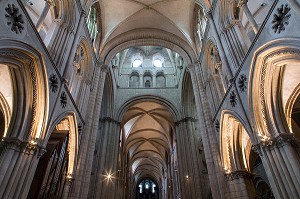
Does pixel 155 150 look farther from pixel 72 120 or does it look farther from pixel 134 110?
pixel 72 120

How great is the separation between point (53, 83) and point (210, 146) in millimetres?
7724

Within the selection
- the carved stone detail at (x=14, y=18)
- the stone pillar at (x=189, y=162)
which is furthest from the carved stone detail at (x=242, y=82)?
the stone pillar at (x=189, y=162)

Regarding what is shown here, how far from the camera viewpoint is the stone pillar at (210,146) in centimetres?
956

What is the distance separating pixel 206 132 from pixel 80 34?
7.99 metres

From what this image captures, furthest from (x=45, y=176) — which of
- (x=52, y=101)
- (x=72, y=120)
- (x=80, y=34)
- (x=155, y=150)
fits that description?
(x=155, y=150)

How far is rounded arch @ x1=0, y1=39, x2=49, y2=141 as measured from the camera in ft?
19.3

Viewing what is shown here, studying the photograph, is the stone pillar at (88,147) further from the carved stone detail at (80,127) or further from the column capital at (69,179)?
the carved stone detail at (80,127)

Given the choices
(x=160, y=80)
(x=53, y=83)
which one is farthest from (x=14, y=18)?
(x=160, y=80)

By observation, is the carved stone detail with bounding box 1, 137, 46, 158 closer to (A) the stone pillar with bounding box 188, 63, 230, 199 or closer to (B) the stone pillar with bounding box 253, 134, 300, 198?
(B) the stone pillar with bounding box 253, 134, 300, 198

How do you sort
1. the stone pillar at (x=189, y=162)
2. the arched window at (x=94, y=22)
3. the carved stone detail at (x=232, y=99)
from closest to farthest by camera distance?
the carved stone detail at (x=232, y=99)
the arched window at (x=94, y=22)
the stone pillar at (x=189, y=162)

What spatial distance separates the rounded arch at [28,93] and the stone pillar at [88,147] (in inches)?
148

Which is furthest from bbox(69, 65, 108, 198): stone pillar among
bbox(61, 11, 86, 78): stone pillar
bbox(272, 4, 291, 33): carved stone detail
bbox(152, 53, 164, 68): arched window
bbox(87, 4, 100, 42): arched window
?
bbox(152, 53, 164, 68): arched window

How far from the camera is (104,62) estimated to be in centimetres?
1423

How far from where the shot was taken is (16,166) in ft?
17.8
